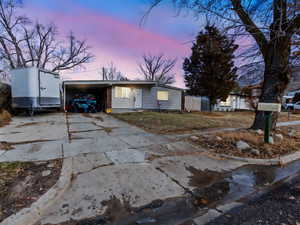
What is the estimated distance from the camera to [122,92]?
1390cm

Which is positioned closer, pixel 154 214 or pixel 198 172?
pixel 154 214

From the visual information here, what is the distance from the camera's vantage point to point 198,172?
3227 millimetres

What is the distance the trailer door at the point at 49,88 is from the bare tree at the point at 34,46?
1502 centimetres

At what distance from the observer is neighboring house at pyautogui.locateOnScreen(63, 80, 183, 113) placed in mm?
13258

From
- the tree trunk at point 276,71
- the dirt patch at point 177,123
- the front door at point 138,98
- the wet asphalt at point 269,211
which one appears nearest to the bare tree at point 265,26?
the tree trunk at point 276,71

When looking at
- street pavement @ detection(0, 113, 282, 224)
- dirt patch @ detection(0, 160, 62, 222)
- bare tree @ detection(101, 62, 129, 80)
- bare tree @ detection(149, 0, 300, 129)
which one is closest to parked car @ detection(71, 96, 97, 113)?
street pavement @ detection(0, 113, 282, 224)

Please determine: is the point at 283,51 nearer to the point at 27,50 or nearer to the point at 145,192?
the point at 145,192

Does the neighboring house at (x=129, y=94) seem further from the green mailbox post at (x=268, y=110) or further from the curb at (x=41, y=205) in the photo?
the curb at (x=41, y=205)

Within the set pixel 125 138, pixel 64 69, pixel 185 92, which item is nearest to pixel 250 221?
pixel 125 138

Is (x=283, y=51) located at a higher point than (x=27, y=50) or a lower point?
lower

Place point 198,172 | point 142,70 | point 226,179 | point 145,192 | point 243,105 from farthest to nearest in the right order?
1. point 142,70
2. point 243,105
3. point 198,172
4. point 226,179
5. point 145,192

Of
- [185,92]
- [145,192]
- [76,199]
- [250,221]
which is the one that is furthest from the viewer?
[185,92]

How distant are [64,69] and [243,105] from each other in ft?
93.6

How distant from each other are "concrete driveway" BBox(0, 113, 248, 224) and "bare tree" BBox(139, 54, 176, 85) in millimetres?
31289
